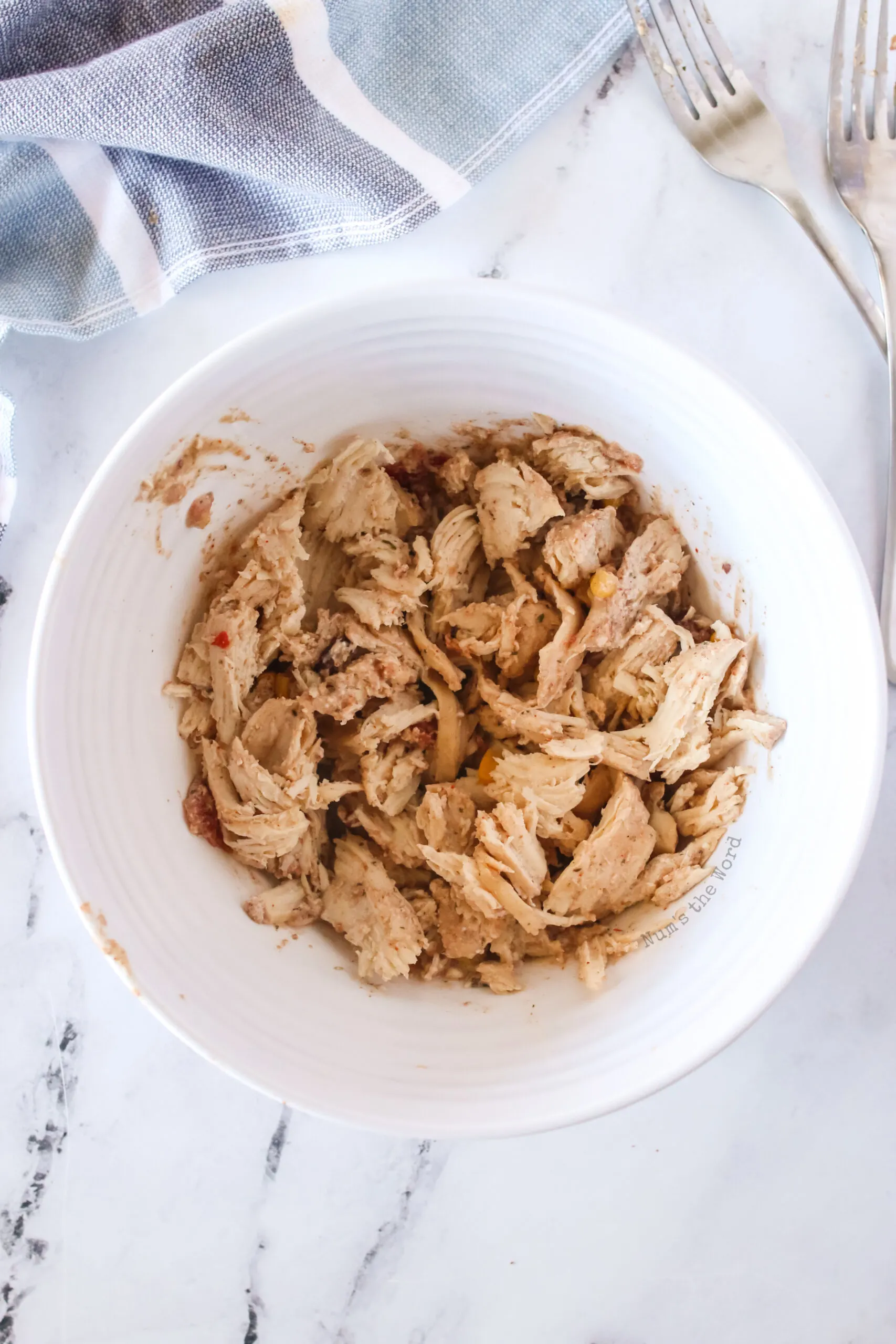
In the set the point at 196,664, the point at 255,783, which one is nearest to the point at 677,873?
the point at 255,783

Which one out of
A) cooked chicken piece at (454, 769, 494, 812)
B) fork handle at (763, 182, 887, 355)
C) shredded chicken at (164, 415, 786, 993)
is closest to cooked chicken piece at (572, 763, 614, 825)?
shredded chicken at (164, 415, 786, 993)

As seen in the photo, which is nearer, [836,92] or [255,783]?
[255,783]

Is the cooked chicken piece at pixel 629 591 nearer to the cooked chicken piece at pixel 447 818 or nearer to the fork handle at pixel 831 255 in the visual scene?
the cooked chicken piece at pixel 447 818

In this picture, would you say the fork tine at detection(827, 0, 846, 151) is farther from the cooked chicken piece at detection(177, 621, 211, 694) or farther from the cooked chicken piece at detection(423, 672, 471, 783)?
the cooked chicken piece at detection(177, 621, 211, 694)

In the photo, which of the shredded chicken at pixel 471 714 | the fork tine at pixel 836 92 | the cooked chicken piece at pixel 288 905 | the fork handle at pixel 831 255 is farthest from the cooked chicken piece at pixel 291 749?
the fork tine at pixel 836 92

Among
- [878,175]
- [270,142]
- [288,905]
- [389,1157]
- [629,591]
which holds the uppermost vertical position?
[878,175]

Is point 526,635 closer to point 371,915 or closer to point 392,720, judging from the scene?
point 392,720
